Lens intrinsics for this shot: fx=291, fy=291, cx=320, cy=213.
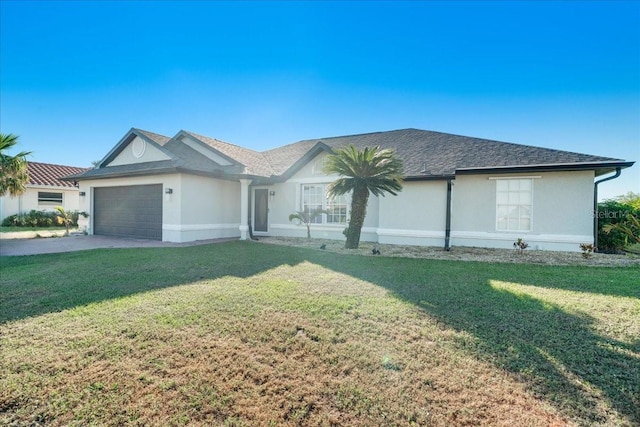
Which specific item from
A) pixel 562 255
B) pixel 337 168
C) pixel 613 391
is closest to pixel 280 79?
pixel 337 168

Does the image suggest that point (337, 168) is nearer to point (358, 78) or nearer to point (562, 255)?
point (358, 78)

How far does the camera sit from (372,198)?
47.9 feet

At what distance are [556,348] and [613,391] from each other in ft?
2.75

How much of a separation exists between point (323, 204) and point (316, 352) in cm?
1220

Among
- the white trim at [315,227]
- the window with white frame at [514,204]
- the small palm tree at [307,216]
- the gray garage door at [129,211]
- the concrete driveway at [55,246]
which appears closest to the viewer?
the concrete driveway at [55,246]

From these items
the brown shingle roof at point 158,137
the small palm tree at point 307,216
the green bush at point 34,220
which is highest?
the brown shingle roof at point 158,137

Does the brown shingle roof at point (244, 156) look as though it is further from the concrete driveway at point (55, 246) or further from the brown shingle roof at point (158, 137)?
the concrete driveway at point (55, 246)

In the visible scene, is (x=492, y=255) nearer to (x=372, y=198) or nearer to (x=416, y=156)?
(x=372, y=198)

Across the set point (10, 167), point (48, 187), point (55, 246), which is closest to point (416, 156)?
point (55, 246)

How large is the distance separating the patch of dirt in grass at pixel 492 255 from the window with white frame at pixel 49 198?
24.0 m

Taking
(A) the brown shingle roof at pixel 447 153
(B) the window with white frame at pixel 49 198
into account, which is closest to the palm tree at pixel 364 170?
(A) the brown shingle roof at pixel 447 153

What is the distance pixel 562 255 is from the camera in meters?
10.9

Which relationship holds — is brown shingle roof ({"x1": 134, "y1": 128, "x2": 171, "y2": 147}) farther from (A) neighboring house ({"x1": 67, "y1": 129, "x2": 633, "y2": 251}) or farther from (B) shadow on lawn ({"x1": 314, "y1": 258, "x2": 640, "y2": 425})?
(B) shadow on lawn ({"x1": 314, "y1": 258, "x2": 640, "y2": 425})

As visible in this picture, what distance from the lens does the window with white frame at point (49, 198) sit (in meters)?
24.1
